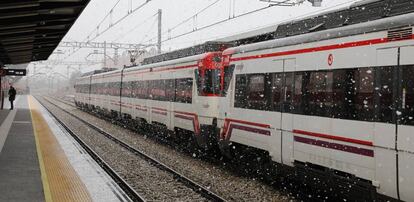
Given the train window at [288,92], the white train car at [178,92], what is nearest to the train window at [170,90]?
the white train car at [178,92]

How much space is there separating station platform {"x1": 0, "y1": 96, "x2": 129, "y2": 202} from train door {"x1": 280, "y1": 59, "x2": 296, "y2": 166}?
301cm

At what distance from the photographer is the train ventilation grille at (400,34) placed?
5.69 metres

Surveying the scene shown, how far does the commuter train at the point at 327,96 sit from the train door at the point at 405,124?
1 cm

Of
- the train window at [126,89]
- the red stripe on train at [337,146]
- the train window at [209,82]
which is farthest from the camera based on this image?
the train window at [126,89]

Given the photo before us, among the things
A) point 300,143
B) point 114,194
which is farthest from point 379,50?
point 114,194

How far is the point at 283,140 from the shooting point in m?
8.34

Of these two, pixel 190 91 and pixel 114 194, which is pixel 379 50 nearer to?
pixel 114 194

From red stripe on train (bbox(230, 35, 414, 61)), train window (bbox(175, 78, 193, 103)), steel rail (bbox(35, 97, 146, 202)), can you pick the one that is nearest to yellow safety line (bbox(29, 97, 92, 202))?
steel rail (bbox(35, 97, 146, 202))

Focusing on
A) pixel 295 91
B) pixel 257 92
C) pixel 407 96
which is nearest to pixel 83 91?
pixel 257 92

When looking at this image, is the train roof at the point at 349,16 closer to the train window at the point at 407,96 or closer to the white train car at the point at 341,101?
the white train car at the point at 341,101

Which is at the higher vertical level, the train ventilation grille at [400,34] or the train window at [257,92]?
the train ventilation grille at [400,34]

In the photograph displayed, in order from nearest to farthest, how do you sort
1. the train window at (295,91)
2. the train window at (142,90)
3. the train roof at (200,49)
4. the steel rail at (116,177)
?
the train window at (295,91)
the steel rail at (116,177)
the train roof at (200,49)
the train window at (142,90)

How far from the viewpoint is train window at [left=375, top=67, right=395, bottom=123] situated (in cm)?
588

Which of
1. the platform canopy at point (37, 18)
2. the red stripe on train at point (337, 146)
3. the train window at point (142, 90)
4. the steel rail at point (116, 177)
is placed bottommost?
the steel rail at point (116, 177)
